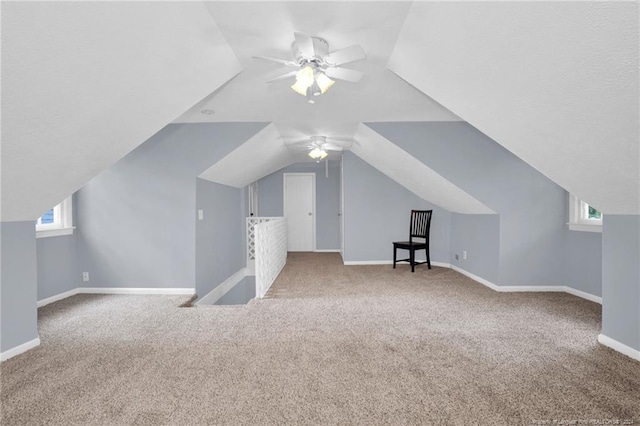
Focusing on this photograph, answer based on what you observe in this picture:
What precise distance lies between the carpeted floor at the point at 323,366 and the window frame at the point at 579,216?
2.72 ft

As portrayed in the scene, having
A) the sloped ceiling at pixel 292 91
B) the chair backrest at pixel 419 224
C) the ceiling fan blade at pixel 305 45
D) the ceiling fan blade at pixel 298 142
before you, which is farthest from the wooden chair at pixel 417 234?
the ceiling fan blade at pixel 305 45

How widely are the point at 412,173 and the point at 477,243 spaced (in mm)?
1351

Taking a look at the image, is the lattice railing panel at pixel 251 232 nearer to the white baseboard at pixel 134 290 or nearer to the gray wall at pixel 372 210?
the gray wall at pixel 372 210

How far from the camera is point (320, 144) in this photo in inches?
205

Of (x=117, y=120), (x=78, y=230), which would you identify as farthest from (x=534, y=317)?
(x=78, y=230)

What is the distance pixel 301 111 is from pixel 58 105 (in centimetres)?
244

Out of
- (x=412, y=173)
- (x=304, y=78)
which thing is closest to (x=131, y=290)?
(x=304, y=78)

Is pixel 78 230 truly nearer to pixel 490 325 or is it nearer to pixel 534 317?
pixel 490 325

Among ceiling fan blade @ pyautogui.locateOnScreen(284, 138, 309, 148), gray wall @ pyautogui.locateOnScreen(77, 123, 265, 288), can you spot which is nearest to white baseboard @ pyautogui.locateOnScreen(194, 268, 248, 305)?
gray wall @ pyautogui.locateOnScreen(77, 123, 265, 288)

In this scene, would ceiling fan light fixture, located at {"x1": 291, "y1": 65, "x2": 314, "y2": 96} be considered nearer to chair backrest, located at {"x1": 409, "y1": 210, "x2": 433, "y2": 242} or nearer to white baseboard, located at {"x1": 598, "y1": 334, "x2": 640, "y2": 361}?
white baseboard, located at {"x1": 598, "y1": 334, "x2": 640, "y2": 361}

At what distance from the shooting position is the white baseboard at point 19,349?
2320 mm

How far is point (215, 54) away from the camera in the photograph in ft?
7.50

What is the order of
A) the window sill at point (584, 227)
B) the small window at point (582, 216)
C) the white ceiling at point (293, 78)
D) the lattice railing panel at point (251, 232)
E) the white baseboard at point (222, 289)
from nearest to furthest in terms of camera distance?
the white ceiling at point (293, 78)
the window sill at point (584, 227)
the small window at point (582, 216)
the white baseboard at point (222, 289)
the lattice railing panel at point (251, 232)

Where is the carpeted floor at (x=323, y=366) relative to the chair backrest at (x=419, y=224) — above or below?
below
